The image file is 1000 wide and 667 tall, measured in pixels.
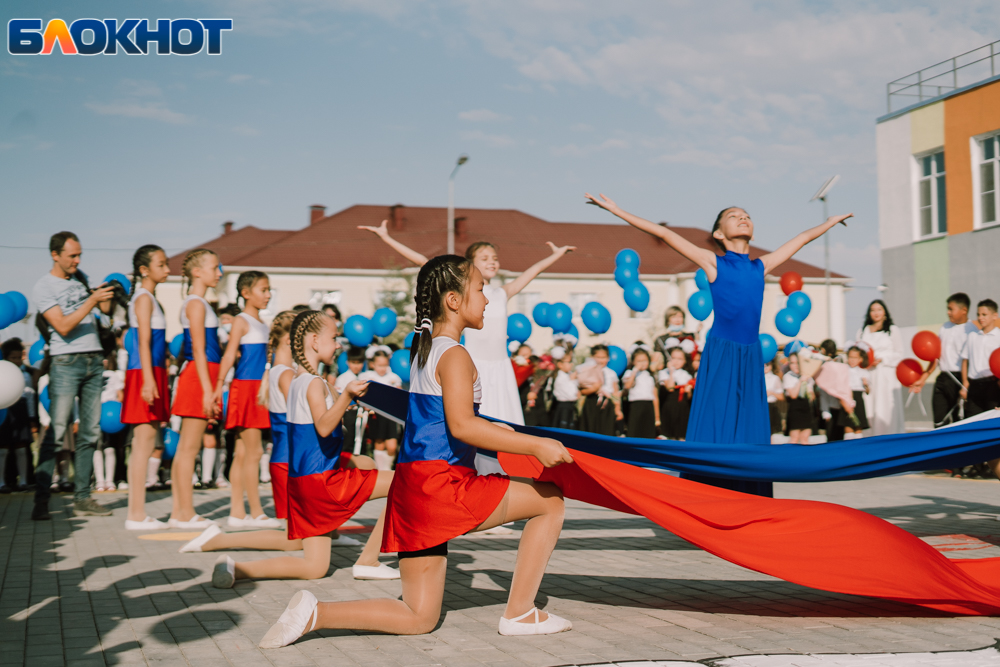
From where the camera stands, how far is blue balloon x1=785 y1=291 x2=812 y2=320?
15.6 m

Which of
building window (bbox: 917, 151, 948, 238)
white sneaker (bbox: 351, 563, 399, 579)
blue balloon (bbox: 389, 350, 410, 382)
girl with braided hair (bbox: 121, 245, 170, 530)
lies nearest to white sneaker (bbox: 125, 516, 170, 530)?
girl with braided hair (bbox: 121, 245, 170, 530)

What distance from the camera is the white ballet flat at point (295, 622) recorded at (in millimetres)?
3824

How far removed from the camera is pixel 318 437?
5.35 meters

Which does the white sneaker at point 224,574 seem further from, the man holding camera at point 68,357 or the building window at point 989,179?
the building window at point 989,179

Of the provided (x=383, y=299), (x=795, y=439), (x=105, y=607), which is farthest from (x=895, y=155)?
(x=383, y=299)

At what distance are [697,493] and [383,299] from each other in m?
45.3

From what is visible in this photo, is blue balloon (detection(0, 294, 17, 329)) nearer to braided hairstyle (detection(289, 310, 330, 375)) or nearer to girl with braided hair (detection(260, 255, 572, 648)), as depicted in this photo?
braided hairstyle (detection(289, 310, 330, 375))

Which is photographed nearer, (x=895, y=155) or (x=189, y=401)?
(x=189, y=401)

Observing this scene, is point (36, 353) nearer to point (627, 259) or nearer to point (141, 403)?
point (141, 403)

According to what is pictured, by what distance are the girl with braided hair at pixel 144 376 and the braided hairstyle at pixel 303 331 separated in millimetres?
2418

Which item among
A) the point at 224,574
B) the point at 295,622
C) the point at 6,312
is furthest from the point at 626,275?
the point at 295,622

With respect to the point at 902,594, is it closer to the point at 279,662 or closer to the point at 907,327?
the point at 279,662

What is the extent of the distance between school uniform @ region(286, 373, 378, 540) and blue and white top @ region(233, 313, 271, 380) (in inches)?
103

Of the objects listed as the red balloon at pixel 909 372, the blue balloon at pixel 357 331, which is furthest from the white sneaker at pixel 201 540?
the red balloon at pixel 909 372
